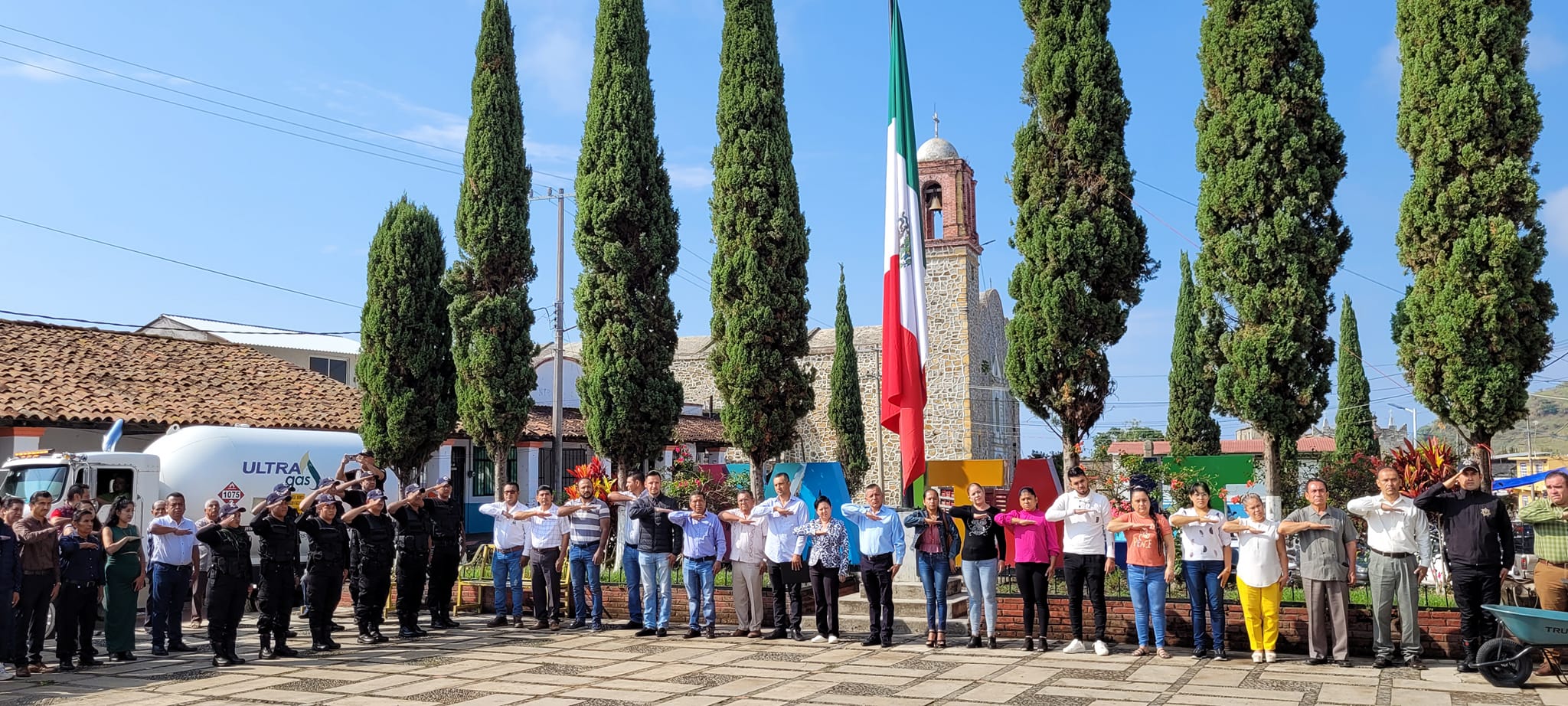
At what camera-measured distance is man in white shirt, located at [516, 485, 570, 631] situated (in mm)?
11727

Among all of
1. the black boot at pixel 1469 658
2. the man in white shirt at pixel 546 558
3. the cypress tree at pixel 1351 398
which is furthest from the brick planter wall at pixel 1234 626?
the cypress tree at pixel 1351 398

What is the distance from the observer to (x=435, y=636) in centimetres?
1130

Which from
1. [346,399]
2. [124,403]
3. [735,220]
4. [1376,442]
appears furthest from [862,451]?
[124,403]

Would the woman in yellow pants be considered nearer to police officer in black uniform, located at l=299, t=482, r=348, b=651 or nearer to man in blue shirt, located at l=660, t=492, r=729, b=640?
man in blue shirt, located at l=660, t=492, r=729, b=640

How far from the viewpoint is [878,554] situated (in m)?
10.1

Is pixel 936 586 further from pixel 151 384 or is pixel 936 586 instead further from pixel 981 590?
pixel 151 384

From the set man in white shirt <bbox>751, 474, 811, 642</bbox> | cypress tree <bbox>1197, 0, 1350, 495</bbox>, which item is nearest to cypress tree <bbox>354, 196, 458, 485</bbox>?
man in white shirt <bbox>751, 474, 811, 642</bbox>

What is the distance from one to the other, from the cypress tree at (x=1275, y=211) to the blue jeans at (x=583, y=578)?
→ 23.5ft

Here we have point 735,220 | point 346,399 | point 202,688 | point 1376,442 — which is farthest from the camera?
point 1376,442

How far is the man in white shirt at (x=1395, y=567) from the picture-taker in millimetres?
8422

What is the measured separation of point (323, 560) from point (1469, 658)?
9.39 m

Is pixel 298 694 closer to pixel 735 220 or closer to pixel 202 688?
pixel 202 688

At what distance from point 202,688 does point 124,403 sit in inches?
465

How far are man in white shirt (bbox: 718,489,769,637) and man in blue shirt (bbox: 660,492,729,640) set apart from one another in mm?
161
